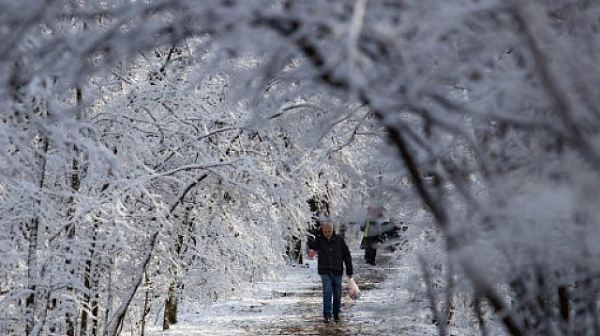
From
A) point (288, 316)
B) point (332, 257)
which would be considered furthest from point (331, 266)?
point (288, 316)

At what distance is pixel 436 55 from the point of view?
2262mm

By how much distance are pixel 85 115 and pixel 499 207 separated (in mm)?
6756

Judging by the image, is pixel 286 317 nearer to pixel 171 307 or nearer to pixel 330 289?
pixel 330 289

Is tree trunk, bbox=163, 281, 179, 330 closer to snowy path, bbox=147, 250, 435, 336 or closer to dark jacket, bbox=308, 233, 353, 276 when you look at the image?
snowy path, bbox=147, 250, 435, 336

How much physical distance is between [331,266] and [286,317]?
1.79 m

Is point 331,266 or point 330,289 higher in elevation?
point 331,266

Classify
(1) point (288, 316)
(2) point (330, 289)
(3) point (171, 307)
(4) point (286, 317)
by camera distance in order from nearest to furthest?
1. (2) point (330, 289)
2. (3) point (171, 307)
3. (4) point (286, 317)
4. (1) point (288, 316)

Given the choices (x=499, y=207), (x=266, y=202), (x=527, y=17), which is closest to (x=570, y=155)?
(x=499, y=207)

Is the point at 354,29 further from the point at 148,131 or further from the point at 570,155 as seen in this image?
the point at 148,131

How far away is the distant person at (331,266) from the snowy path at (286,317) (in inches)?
11.8

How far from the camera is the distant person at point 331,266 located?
563 inches

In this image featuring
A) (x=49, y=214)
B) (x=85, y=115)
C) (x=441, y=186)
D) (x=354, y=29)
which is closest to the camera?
(x=354, y=29)

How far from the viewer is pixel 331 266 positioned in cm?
1431

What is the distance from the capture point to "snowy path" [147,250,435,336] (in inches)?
528
